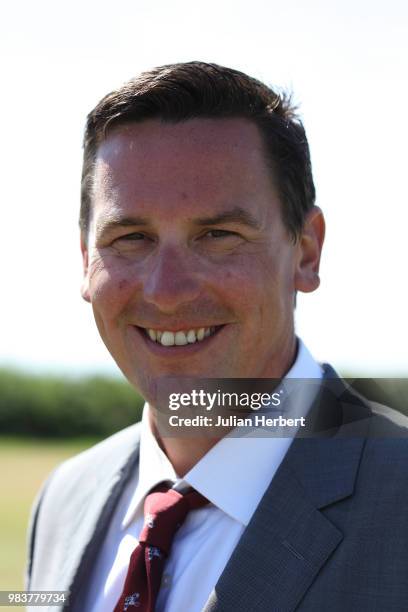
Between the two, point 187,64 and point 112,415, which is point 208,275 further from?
point 112,415

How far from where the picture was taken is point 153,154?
258 cm

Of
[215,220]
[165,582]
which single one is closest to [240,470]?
[165,582]

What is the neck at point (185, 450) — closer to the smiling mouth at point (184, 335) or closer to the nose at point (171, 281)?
the smiling mouth at point (184, 335)

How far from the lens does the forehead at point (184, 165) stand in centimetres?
252

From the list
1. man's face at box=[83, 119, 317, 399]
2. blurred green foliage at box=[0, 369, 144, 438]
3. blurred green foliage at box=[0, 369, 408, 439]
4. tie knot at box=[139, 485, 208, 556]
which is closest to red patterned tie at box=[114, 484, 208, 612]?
tie knot at box=[139, 485, 208, 556]

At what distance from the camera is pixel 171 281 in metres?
2.46

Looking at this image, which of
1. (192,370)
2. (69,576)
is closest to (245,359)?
(192,370)

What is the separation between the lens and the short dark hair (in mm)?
2637

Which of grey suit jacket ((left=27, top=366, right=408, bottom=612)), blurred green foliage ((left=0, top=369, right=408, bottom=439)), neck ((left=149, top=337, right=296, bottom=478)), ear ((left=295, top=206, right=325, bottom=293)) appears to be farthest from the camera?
blurred green foliage ((left=0, top=369, right=408, bottom=439))

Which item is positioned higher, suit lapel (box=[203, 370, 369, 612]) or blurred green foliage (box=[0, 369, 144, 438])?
suit lapel (box=[203, 370, 369, 612])

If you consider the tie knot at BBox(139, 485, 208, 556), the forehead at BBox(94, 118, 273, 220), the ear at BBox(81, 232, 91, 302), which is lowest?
the tie knot at BBox(139, 485, 208, 556)

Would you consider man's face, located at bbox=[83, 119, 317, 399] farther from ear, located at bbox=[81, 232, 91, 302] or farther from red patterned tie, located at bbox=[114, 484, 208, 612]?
red patterned tie, located at bbox=[114, 484, 208, 612]

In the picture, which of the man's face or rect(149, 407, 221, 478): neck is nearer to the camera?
the man's face

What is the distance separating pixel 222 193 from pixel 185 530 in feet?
3.35
